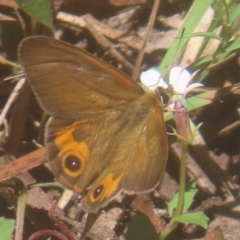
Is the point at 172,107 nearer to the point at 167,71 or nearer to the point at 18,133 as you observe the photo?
the point at 167,71

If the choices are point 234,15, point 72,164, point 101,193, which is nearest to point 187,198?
point 101,193

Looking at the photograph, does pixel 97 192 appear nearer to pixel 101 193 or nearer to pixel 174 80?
pixel 101 193

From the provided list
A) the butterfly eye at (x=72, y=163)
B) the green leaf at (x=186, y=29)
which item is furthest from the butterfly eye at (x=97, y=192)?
the green leaf at (x=186, y=29)

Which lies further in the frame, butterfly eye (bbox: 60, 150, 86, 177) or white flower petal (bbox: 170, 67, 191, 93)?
white flower petal (bbox: 170, 67, 191, 93)

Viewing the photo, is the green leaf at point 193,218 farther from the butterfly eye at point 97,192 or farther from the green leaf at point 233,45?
the green leaf at point 233,45

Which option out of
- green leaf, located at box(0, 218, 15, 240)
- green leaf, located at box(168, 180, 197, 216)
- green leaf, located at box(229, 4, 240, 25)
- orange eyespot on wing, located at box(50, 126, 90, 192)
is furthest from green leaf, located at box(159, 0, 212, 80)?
green leaf, located at box(0, 218, 15, 240)

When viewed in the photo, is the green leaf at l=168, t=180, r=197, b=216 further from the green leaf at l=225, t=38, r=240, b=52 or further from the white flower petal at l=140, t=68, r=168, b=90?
the green leaf at l=225, t=38, r=240, b=52
